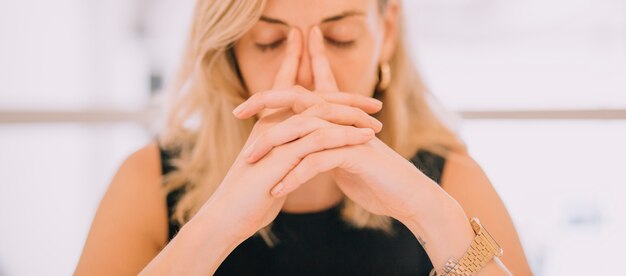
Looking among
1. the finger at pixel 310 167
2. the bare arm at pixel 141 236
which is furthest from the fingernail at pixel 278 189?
the bare arm at pixel 141 236

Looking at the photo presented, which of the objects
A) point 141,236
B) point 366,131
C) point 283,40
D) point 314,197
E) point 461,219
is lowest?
point 141,236

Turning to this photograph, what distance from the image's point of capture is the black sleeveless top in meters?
1.02

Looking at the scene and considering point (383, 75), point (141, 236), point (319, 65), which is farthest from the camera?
point (383, 75)

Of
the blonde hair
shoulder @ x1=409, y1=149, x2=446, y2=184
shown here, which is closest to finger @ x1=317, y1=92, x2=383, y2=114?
the blonde hair

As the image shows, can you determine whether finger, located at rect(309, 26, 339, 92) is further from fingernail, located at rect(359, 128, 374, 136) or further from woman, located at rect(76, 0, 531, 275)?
fingernail, located at rect(359, 128, 374, 136)

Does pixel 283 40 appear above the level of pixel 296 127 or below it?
above

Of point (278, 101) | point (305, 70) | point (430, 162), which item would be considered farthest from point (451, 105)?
point (278, 101)

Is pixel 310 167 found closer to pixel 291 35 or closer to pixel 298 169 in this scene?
pixel 298 169

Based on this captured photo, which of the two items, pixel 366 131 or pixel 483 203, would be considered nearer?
pixel 366 131

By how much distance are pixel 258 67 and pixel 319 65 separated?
147mm

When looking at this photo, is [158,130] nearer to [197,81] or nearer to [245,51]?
[197,81]

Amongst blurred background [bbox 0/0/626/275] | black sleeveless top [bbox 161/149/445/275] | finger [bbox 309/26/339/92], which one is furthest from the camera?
blurred background [bbox 0/0/626/275]

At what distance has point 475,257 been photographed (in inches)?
30.9

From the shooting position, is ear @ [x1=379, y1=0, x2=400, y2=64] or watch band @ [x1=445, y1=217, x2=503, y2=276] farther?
ear @ [x1=379, y1=0, x2=400, y2=64]
